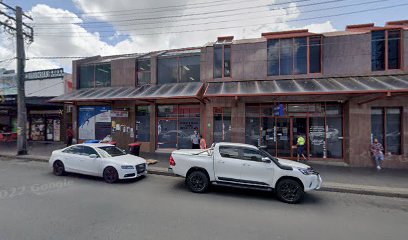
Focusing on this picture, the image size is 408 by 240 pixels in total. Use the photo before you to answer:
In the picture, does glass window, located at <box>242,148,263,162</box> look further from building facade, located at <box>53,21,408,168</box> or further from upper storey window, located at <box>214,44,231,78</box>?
upper storey window, located at <box>214,44,231,78</box>

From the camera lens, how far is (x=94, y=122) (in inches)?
646

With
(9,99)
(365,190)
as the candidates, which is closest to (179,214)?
(365,190)

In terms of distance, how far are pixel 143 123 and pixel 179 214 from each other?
1083 cm

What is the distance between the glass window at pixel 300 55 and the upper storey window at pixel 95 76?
13159mm

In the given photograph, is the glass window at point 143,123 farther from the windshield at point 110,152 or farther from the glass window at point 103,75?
the windshield at point 110,152

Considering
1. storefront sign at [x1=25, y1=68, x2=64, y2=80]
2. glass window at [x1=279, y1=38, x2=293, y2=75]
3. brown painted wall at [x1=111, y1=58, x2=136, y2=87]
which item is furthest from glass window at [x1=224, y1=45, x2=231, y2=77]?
storefront sign at [x1=25, y1=68, x2=64, y2=80]

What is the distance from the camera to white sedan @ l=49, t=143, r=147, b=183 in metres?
8.02

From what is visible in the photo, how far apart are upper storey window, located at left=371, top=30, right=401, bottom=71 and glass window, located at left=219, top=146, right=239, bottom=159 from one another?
981 centimetres

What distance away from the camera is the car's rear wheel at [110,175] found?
7980 mm

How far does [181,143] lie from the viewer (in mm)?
14469

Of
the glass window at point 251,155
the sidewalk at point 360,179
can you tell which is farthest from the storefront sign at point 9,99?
the glass window at point 251,155

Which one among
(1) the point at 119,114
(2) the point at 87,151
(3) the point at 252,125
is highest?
(1) the point at 119,114

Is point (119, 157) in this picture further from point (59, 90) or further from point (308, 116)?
point (59, 90)

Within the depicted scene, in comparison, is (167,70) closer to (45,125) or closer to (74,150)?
(74,150)
